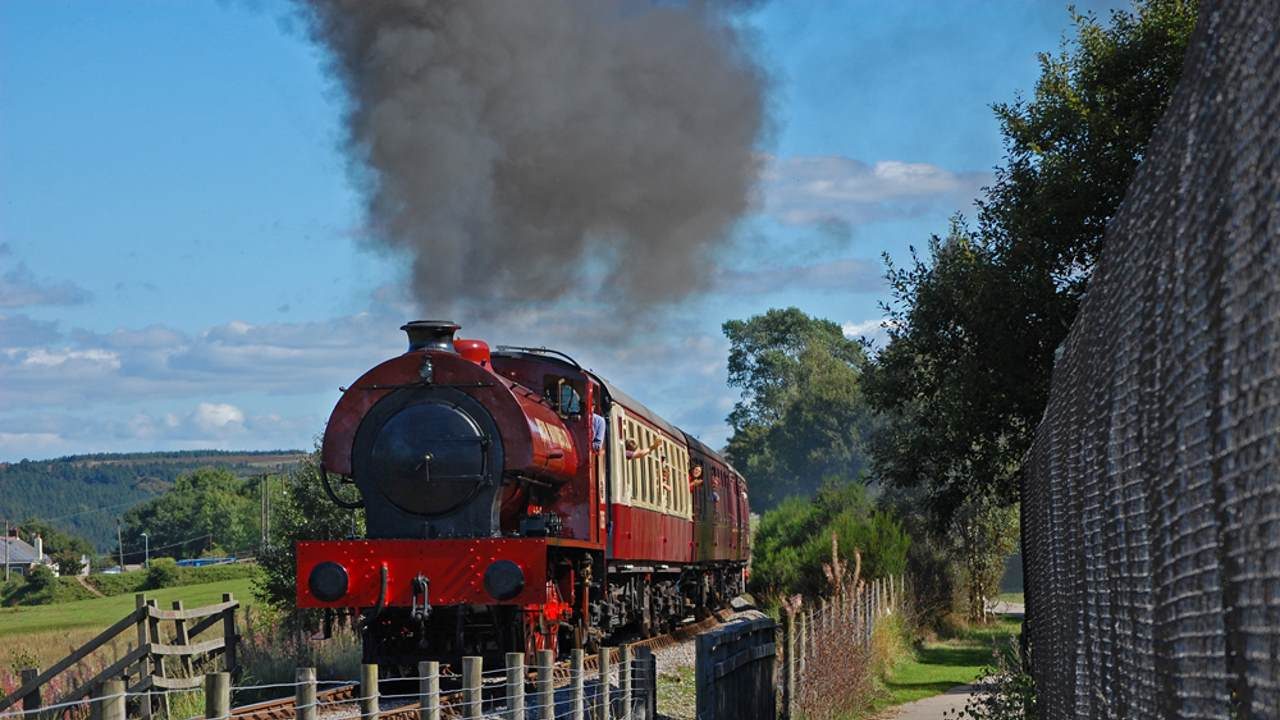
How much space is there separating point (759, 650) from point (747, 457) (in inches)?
3793

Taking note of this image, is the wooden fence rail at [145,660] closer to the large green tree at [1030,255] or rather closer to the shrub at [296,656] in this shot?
the shrub at [296,656]

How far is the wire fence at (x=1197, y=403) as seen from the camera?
78.9 inches

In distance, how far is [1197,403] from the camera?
247 centimetres

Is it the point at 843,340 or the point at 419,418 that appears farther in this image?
the point at 843,340

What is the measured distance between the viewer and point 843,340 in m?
114

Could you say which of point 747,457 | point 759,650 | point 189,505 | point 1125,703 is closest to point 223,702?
point 1125,703

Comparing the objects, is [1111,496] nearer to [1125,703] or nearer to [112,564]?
[1125,703]

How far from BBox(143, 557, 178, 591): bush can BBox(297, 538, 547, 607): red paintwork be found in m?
74.9

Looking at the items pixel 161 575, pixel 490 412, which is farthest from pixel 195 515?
pixel 490 412

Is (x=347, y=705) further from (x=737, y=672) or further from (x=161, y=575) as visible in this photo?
(x=161, y=575)

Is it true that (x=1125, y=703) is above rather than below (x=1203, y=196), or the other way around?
below

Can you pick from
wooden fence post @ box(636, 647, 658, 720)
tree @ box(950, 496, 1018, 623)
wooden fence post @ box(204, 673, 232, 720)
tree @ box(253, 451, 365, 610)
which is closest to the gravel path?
wooden fence post @ box(636, 647, 658, 720)

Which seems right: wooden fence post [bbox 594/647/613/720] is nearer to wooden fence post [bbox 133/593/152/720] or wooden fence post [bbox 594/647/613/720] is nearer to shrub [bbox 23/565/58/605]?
wooden fence post [bbox 133/593/152/720]

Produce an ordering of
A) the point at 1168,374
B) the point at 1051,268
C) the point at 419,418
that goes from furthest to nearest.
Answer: the point at 1051,268, the point at 419,418, the point at 1168,374
